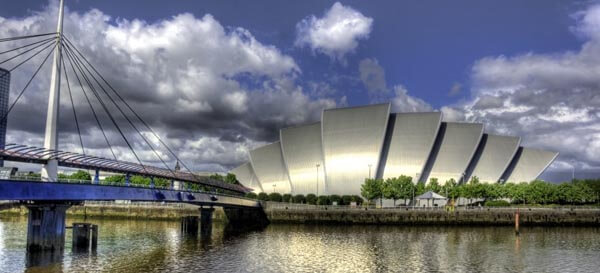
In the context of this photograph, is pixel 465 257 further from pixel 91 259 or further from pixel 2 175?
Answer: pixel 2 175

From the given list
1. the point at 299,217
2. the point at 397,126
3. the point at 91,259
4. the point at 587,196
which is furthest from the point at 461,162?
the point at 91,259

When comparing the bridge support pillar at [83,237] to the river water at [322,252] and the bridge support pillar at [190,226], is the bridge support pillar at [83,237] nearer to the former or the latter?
the river water at [322,252]

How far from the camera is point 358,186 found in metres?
86.9

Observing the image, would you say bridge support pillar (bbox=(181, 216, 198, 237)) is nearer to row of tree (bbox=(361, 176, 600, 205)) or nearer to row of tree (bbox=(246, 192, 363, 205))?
row of tree (bbox=(246, 192, 363, 205))

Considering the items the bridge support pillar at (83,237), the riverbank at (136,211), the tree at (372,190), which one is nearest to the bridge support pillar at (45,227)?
the bridge support pillar at (83,237)

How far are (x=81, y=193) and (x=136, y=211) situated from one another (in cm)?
3885

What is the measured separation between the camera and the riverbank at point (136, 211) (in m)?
65.5

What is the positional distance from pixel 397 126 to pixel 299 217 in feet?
117

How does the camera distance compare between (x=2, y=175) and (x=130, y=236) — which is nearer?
(x=2, y=175)

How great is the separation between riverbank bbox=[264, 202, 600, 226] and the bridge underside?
15.7 meters

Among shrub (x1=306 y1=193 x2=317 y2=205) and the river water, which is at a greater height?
shrub (x1=306 y1=193 x2=317 y2=205)

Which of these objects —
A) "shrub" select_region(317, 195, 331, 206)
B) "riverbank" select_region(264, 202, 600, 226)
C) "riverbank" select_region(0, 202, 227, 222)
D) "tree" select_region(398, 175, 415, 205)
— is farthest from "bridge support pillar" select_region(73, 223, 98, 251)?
"tree" select_region(398, 175, 415, 205)

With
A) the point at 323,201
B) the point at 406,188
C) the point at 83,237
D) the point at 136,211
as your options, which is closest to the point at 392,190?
the point at 406,188

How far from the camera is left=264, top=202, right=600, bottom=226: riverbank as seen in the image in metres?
57.9
